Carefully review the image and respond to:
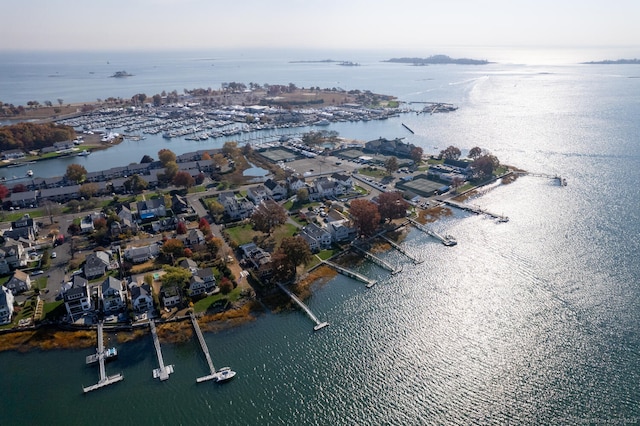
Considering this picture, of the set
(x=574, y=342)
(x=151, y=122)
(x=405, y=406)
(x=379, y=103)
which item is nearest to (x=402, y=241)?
(x=574, y=342)

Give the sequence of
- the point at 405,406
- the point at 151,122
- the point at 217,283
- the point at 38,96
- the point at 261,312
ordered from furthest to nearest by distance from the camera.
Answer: the point at 38,96, the point at 151,122, the point at 217,283, the point at 261,312, the point at 405,406

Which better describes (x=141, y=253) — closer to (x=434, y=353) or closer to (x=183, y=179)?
(x=183, y=179)

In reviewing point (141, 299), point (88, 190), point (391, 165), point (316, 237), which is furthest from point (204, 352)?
point (391, 165)

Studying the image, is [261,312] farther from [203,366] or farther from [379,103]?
[379,103]

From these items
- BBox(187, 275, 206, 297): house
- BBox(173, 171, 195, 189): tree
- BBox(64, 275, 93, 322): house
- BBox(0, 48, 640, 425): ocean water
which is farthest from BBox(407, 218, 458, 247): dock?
BBox(64, 275, 93, 322): house

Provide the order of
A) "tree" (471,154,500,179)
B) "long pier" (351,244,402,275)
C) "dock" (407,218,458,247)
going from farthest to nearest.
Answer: "tree" (471,154,500,179), "dock" (407,218,458,247), "long pier" (351,244,402,275)

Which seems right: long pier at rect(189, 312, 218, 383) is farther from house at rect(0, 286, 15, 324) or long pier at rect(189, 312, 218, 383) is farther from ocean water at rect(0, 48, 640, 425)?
house at rect(0, 286, 15, 324)
